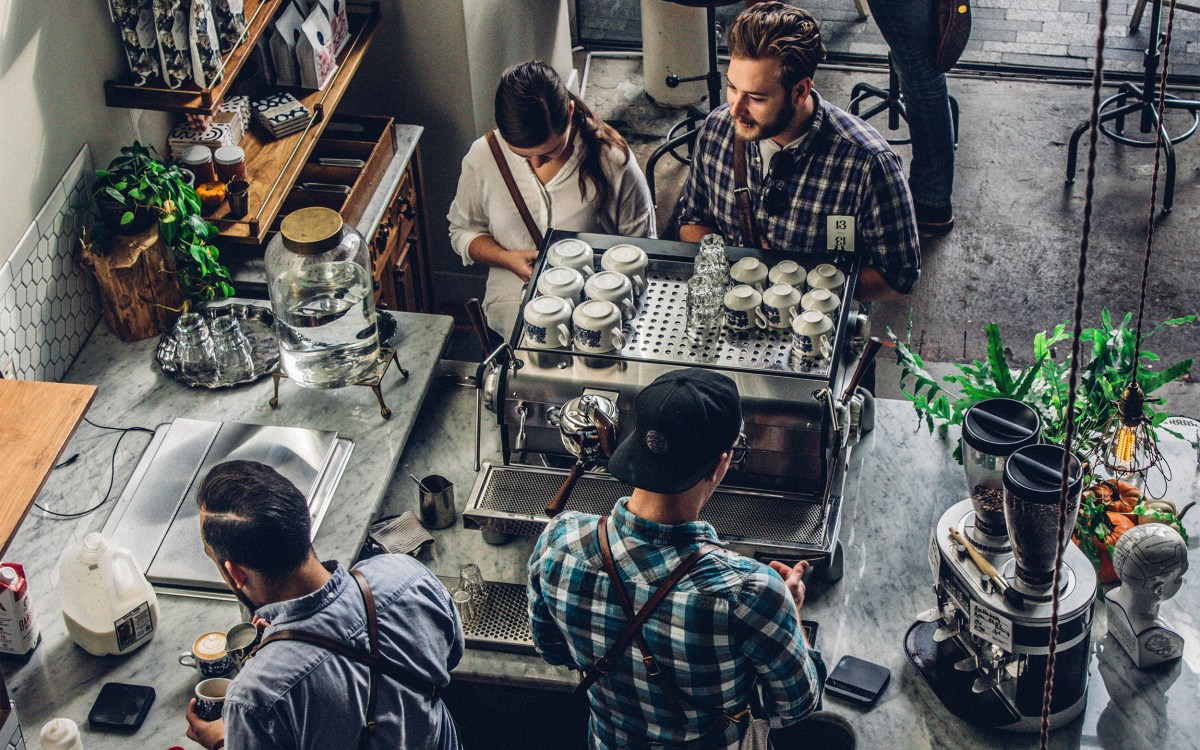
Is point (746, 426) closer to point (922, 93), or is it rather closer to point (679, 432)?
point (679, 432)

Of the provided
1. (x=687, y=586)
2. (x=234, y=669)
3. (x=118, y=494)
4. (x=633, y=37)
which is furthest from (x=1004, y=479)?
(x=633, y=37)

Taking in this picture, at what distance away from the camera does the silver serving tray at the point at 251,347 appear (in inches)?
138

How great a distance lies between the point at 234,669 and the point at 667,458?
43.9 inches

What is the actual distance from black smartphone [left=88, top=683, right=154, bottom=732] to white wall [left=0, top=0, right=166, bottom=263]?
3.92ft

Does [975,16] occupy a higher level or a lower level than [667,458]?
lower

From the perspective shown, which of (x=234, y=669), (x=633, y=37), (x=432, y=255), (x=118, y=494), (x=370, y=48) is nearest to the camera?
(x=234, y=669)

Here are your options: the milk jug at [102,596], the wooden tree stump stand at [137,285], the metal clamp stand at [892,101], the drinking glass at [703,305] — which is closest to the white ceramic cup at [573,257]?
the drinking glass at [703,305]

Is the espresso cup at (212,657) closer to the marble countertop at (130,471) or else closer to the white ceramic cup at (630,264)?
the marble countertop at (130,471)

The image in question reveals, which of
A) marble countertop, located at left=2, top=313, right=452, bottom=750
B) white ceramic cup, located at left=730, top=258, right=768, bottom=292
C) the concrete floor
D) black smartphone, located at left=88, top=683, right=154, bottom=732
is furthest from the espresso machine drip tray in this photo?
the concrete floor

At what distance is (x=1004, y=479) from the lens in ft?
7.83

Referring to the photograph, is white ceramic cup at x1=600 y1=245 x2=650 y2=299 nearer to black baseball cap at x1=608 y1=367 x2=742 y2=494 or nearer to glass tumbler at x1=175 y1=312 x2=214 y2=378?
black baseball cap at x1=608 y1=367 x2=742 y2=494

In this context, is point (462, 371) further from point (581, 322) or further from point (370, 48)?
point (370, 48)

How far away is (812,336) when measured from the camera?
2928 mm

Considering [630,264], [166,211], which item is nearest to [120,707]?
[166,211]
